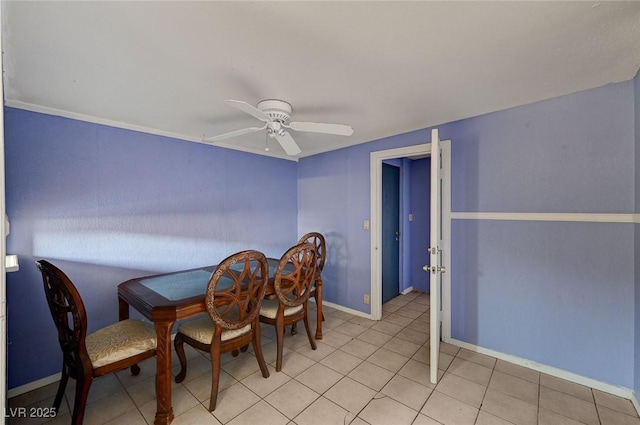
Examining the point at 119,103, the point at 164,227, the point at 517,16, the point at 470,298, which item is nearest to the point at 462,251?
the point at 470,298

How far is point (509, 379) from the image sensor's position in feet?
6.73

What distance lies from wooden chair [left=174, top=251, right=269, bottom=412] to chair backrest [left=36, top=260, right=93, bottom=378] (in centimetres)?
59

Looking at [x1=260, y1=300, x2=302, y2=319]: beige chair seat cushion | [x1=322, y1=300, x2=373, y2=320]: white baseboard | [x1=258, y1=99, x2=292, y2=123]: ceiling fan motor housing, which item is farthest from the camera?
[x1=322, y1=300, x2=373, y2=320]: white baseboard

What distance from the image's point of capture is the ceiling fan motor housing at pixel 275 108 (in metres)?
1.95

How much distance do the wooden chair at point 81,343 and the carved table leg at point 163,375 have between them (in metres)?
0.19

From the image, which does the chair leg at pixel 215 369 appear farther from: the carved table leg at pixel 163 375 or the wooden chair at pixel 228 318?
the carved table leg at pixel 163 375

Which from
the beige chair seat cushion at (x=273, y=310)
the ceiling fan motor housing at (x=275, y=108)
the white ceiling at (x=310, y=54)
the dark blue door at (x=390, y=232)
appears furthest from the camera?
the dark blue door at (x=390, y=232)

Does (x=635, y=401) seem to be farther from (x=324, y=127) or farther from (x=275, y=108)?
(x=275, y=108)

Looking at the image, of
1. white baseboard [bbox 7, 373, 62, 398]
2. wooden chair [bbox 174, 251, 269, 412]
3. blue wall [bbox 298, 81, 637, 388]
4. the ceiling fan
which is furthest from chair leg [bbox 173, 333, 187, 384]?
blue wall [bbox 298, 81, 637, 388]

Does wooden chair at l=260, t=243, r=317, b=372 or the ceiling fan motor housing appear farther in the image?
wooden chair at l=260, t=243, r=317, b=372

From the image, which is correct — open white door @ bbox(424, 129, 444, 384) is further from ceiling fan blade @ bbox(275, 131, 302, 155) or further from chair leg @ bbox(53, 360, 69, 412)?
chair leg @ bbox(53, 360, 69, 412)

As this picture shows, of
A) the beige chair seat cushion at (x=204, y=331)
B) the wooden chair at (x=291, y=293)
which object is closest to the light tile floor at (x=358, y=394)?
the wooden chair at (x=291, y=293)

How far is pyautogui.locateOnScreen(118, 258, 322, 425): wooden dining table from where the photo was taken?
65.2 inches

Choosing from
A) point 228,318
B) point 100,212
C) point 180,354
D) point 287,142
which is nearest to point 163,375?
point 180,354
